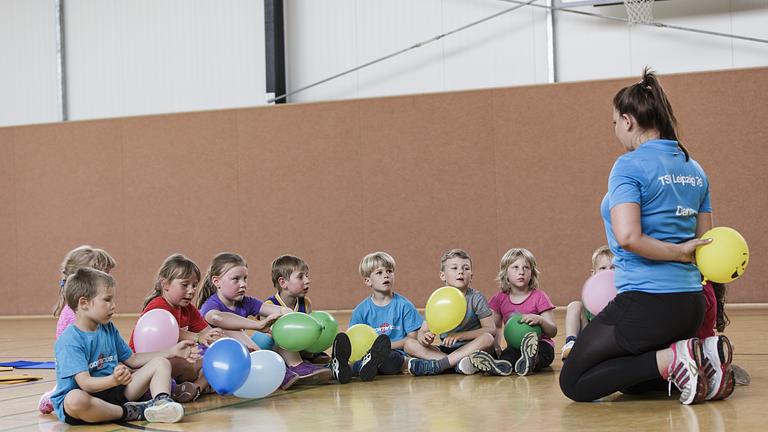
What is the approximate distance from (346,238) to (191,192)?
84.9 inches

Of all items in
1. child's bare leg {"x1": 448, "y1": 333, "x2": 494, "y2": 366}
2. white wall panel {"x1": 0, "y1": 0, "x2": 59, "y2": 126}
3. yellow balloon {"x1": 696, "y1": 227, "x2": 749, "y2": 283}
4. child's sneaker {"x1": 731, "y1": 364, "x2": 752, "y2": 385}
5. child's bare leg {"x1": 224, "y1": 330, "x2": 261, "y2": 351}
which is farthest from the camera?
white wall panel {"x1": 0, "y1": 0, "x2": 59, "y2": 126}

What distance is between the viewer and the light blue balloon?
162 inches

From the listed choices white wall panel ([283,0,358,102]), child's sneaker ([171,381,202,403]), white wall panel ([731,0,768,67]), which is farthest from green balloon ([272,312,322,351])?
white wall panel ([731,0,768,67])

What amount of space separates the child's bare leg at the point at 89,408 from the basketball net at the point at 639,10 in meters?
7.76

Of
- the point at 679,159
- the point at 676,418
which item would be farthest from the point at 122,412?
the point at 679,159

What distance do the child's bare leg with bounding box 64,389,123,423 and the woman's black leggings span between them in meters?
1.89

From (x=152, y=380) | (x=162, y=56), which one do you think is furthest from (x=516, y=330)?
(x=162, y=56)

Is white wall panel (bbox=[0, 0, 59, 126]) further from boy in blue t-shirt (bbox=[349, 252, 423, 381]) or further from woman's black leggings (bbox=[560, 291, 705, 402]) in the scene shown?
woman's black leggings (bbox=[560, 291, 705, 402])

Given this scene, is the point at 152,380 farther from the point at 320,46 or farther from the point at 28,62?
the point at 28,62

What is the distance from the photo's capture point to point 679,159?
3.69 m

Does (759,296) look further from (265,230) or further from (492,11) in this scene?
(265,230)

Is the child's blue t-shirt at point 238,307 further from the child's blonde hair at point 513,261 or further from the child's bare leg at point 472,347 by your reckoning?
the child's blonde hair at point 513,261

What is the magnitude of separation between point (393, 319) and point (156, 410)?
192 cm

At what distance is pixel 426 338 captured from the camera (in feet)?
16.5
